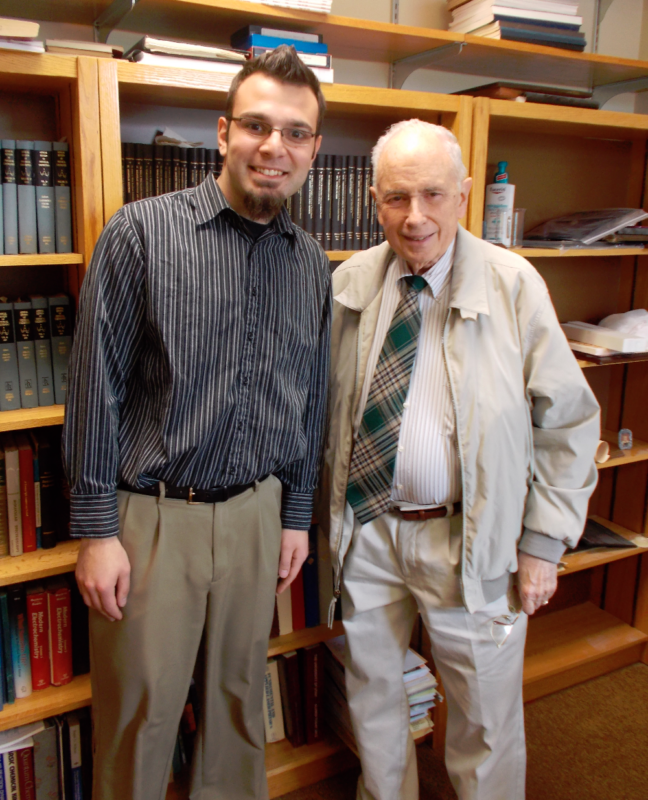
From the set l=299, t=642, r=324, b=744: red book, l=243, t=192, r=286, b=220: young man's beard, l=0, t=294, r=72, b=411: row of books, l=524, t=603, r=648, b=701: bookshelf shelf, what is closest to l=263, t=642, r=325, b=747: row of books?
l=299, t=642, r=324, b=744: red book

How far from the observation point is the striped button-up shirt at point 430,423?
1.38 meters

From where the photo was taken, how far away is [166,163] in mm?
1484

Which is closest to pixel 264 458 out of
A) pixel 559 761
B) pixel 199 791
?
pixel 199 791

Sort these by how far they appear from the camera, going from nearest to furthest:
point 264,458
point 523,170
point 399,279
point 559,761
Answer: point 264,458 < point 399,279 < point 559,761 < point 523,170

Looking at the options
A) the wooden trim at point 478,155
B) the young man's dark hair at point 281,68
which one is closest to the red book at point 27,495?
the young man's dark hair at point 281,68

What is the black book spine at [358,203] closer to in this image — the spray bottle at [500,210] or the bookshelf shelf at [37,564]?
the spray bottle at [500,210]

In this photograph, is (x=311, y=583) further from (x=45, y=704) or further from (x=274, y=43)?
(x=274, y=43)

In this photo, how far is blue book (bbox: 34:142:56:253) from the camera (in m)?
1.36

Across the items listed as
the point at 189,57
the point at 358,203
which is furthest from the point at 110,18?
the point at 358,203

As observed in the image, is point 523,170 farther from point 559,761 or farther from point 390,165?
point 559,761

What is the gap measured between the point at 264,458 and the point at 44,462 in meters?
0.53

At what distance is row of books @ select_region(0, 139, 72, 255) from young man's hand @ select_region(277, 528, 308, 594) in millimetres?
768

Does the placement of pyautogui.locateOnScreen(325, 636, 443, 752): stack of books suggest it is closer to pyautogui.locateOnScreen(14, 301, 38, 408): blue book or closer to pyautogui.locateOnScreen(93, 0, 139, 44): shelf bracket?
pyautogui.locateOnScreen(14, 301, 38, 408): blue book

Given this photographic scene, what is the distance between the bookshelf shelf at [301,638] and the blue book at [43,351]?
87 cm
